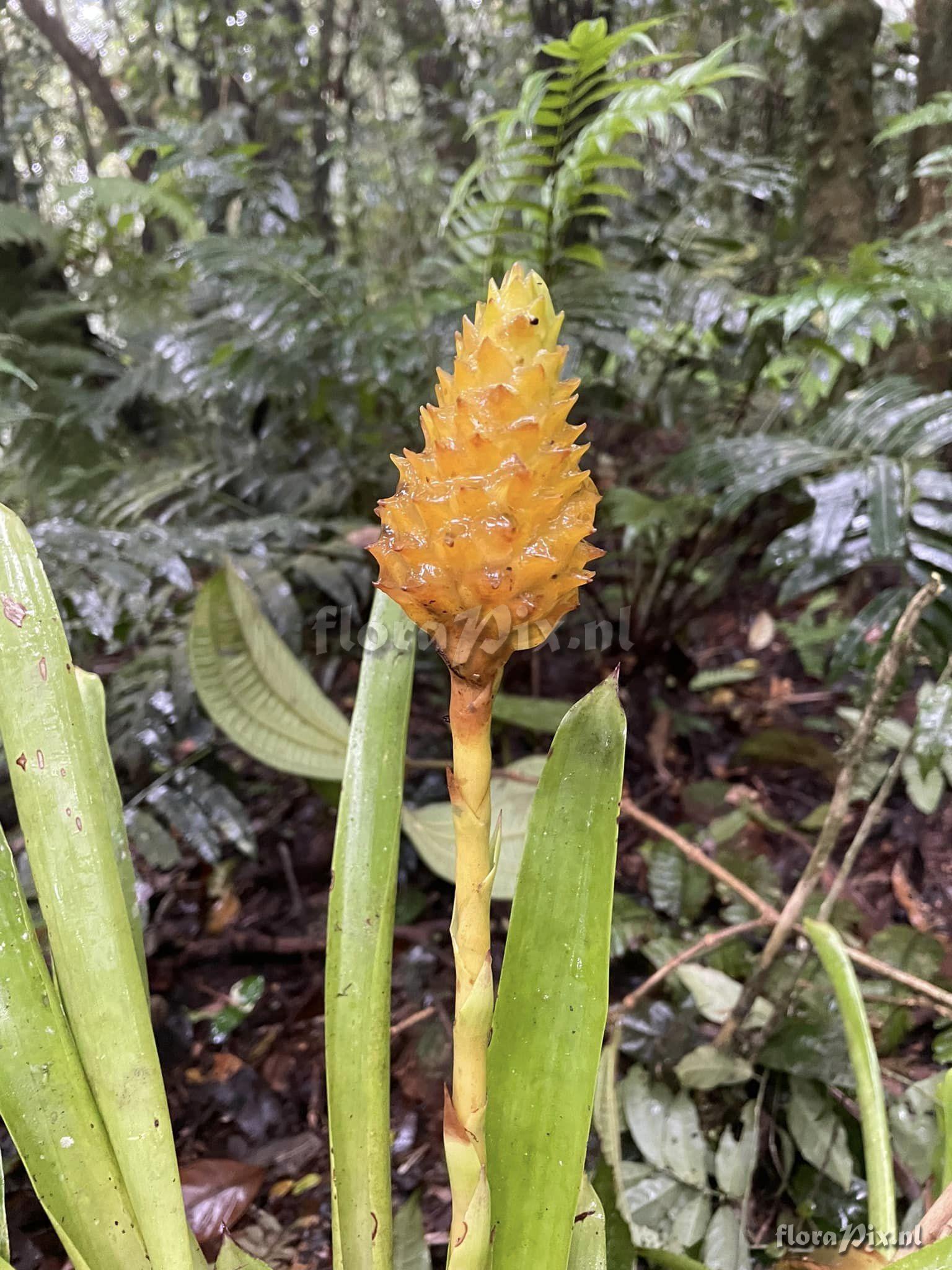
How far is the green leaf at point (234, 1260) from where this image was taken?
18.1 inches

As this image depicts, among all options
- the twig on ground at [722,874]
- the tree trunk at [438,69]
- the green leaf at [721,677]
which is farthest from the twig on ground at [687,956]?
the tree trunk at [438,69]

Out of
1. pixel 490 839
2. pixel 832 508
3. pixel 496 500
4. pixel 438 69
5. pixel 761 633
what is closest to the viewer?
pixel 496 500

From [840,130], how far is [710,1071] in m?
2.24

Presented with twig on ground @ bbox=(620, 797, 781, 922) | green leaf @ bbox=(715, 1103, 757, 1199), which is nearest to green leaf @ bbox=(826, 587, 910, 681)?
twig on ground @ bbox=(620, 797, 781, 922)

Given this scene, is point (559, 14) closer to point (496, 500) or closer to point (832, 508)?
point (832, 508)

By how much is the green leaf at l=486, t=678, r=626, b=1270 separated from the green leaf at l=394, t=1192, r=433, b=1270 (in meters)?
0.22

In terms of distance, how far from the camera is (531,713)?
120 centimetres

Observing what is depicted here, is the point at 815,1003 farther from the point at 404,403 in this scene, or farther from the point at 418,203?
the point at 418,203

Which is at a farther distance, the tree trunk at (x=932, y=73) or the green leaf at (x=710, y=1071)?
the tree trunk at (x=932, y=73)

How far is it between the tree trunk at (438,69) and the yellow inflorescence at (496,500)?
7.68 feet

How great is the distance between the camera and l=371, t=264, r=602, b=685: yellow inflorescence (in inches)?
12.9

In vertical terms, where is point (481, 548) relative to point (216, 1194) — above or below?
above

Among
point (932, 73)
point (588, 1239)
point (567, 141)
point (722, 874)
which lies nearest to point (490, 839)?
point (588, 1239)

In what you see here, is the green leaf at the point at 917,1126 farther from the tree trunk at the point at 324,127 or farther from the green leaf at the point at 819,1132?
the tree trunk at the point at 324,127
